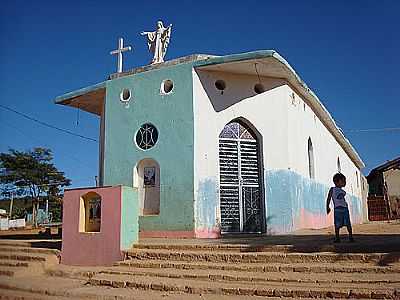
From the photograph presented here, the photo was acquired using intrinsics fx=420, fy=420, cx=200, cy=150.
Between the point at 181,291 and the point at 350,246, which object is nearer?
the point at 181,291

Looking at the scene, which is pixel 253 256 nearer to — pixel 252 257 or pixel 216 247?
pixel 252 257

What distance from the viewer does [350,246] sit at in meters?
7.13

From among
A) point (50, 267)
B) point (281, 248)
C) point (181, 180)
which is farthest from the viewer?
point (181, 180)

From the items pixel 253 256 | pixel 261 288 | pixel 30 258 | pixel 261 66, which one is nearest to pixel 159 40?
pixel 261 66

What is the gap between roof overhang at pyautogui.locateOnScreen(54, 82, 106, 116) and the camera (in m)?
14.3

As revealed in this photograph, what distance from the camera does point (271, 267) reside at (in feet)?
23.0

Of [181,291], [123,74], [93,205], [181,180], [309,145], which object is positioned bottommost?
[181,291]

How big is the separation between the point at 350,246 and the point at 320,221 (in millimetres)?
8752

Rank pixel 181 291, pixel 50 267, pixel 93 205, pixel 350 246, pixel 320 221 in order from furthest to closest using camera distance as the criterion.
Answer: pixel 320 221 < pixel 93 205 < pixel 50 267 < pixel 350 246 < pixel 181 291

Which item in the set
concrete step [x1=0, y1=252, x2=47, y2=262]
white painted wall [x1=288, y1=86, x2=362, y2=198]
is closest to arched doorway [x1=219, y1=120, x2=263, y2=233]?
white painted wall [x1=288, y1=86, x2=362, y2=198]

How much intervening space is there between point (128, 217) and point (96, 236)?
0.87 meters

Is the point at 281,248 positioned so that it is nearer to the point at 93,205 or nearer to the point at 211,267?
the point at 211,267

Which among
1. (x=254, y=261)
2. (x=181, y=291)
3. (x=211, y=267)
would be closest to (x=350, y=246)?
(x=254, y=261)

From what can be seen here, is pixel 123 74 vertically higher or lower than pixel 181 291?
higher
